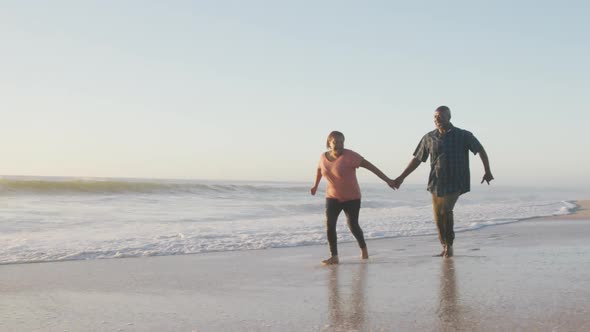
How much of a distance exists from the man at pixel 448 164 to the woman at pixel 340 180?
2.42ft

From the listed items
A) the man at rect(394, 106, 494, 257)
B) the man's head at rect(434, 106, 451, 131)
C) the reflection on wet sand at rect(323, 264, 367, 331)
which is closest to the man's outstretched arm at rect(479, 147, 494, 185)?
the man at rect(394, 106, 494, 257)

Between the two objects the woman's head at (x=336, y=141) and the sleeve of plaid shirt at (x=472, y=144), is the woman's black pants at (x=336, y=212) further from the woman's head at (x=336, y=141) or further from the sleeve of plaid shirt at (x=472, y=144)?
the sleeve of plaid shirt at (x=472, y=144)

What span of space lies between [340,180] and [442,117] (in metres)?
1.32

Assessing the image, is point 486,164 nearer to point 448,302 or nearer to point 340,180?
point 340,180

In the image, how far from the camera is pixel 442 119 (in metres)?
6.42

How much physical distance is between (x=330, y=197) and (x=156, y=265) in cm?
208

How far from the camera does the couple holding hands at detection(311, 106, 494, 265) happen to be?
21.1 feet

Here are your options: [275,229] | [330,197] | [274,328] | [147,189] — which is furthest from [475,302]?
[147,189]

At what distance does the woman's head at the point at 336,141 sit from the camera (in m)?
6.50

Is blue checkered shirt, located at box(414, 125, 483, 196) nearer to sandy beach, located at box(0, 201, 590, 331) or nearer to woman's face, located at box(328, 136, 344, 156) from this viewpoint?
sandy beach, located at box(0, 201, 590, 331)

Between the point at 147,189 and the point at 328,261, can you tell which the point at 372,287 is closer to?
the point at 328,261

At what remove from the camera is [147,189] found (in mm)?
28156

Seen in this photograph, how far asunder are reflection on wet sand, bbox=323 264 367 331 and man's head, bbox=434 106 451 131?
1.81m

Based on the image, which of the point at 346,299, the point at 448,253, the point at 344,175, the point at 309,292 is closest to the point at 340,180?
the point at 344,175
